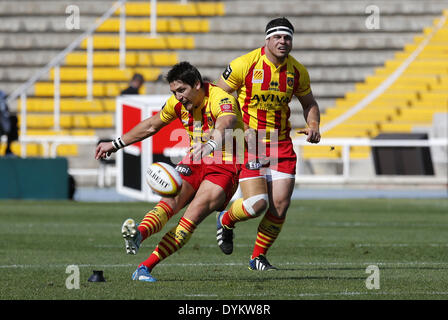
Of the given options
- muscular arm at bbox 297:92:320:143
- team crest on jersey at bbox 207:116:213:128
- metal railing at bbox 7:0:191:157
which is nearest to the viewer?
team crest on jersey at bbox 207:116:213:128

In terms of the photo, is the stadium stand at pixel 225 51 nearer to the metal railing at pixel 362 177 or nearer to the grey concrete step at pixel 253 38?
the grey concrete step at pixel 253 38

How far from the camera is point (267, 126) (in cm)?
975

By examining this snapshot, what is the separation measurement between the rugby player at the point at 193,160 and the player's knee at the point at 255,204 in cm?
25

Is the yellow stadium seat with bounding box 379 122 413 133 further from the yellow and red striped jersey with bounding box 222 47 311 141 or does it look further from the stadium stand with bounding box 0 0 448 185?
the yellow and red striped jersey with bounding box 222 47 311 141

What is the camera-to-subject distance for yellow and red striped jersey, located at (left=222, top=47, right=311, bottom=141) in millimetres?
9602

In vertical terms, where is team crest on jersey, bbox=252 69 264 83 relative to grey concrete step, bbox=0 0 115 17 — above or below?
below

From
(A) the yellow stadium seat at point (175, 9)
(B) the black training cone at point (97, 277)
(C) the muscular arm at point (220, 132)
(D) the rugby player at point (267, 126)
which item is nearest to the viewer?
(C) the muscular arm at point (220, 132)

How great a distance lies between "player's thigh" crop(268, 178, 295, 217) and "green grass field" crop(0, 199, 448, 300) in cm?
57

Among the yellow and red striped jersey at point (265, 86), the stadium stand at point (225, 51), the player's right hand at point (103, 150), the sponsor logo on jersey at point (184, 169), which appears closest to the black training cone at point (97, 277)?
the player's right hand at point (103, 150)

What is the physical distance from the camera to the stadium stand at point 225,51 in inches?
1079

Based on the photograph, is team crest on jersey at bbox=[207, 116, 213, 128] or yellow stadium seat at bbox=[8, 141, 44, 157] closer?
team crest on jersey at bbox=[207, 116, 213, 128]

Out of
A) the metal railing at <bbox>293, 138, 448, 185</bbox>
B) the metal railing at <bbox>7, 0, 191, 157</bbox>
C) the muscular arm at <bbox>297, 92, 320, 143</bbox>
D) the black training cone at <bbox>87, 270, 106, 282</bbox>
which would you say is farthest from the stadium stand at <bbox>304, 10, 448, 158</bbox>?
the black training cone at <bbox>87, 270, 106, 282</bbox>
